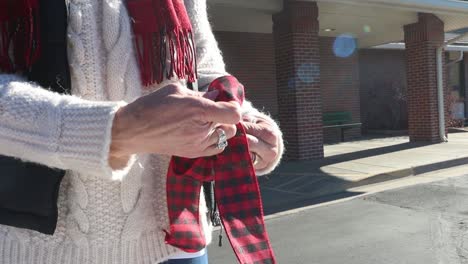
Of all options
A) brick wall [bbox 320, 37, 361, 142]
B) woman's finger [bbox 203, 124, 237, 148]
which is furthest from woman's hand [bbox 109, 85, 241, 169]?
brick wall [bbox 320, 37, 361, 142]

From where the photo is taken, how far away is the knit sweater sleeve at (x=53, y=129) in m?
0.95

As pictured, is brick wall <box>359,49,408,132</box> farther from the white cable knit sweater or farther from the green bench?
the white cable knit sweater

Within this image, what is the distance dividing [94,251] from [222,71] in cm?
64

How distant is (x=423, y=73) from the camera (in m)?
11.5

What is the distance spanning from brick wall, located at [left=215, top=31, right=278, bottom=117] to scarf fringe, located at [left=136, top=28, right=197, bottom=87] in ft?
35.2

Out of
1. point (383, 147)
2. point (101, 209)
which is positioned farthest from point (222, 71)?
point (383, 147)

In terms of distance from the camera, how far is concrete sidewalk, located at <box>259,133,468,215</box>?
7065 mm

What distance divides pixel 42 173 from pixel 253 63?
11.5 meters

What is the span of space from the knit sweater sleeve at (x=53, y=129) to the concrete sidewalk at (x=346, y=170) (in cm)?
544

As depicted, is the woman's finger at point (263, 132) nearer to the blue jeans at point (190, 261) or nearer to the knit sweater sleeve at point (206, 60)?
the knit sweater sleeve at point (206, 60)

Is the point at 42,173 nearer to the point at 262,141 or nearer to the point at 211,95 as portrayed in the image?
the point at 211,95

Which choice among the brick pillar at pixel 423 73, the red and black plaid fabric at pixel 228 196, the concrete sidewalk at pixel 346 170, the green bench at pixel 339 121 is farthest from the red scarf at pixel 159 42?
the green bench at pixel 339 121

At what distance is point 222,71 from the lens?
1.47m

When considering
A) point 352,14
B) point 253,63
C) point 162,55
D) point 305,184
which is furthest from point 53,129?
point 253,63
